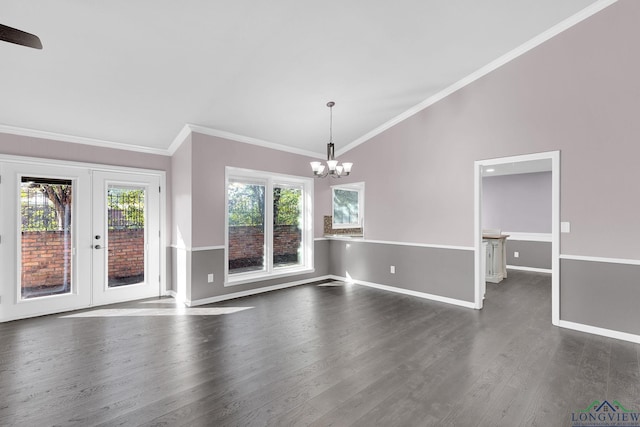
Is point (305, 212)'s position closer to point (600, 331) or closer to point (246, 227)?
point (246, 227)

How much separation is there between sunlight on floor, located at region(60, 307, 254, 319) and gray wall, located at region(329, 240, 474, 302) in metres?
2.45

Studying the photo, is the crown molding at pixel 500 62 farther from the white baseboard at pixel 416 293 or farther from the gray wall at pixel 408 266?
the white baseboard at pixel 416 293

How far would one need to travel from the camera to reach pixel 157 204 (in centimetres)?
519

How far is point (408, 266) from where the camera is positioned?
5.28m

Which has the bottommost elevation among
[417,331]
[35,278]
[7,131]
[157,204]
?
[417,331]

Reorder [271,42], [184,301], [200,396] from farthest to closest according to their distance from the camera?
1. [184,301]
2. [271,42]
3. [200,396]

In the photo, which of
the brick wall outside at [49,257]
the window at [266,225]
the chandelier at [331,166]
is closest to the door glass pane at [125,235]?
the brick wall outside at [49,257]

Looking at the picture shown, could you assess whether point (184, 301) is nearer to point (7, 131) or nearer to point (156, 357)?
point (156, 357)

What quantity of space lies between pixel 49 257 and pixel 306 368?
4030mm

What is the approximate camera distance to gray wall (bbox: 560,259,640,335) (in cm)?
333

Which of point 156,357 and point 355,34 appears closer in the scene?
point 156,357

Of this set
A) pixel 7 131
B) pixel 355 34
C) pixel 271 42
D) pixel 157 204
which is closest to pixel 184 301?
pixel 157 204

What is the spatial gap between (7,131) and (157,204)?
1.99 meters

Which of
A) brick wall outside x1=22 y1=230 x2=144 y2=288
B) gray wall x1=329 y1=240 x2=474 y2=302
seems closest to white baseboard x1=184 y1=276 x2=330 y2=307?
gray wall x1=329 y1=240 x2=474 y2=302
